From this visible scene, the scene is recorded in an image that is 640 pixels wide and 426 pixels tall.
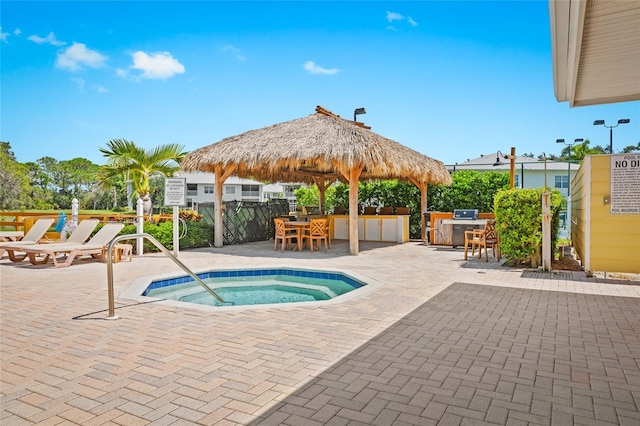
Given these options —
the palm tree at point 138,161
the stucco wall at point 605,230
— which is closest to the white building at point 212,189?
the palm tree at point 138,161

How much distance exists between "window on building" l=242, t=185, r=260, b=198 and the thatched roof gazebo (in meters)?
37.9

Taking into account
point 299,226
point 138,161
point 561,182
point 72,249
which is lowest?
point 72,249

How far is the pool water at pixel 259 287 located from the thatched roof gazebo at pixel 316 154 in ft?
9.91

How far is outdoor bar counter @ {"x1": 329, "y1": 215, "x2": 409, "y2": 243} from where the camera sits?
14.5m

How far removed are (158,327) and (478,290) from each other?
4469mm

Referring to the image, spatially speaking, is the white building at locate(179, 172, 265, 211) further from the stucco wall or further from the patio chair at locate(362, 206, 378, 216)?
the stucco wall

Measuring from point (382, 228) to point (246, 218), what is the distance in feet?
15.3

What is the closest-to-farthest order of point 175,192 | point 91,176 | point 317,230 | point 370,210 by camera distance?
point 175,192, point 317,230, point 370,210, point 91,176

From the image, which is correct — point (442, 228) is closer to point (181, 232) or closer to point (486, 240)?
point (486, 240)

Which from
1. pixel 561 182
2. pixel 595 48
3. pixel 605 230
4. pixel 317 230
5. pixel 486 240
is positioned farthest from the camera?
pixel 561 182

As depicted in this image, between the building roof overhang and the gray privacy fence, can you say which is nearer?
the building roof overhang

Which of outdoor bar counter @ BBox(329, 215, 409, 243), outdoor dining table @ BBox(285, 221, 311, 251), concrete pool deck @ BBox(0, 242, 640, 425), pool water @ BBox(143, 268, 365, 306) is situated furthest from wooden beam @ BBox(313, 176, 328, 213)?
concrete pool deck @ BBox(0, 242, 640, 425)

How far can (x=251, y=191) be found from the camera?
2066 inches

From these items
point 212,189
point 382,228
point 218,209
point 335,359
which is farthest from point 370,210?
point 212,189
